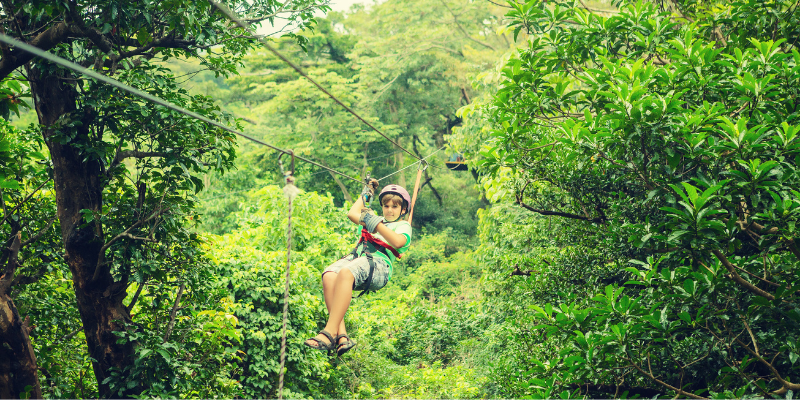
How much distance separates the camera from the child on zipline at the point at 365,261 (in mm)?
3951

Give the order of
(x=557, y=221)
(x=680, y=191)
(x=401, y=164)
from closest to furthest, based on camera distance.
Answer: (x=680, y=191) < (x=557, y=221) < (x=401, y=164)

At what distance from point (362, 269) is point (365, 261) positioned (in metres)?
0.09

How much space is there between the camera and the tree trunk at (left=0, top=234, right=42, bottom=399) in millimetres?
4172

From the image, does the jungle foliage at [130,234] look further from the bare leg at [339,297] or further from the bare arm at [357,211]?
the bare leg at [339,297]

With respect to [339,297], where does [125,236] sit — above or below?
above

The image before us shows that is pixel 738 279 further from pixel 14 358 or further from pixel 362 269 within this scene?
pixel 14 358

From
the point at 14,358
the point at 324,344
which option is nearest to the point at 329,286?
the point at 324,344

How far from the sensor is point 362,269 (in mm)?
4125

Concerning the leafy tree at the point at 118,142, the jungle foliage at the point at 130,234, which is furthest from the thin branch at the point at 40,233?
the leafy tree at the point at 118,142

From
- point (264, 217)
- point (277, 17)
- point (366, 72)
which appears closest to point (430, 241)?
point (366, 72)

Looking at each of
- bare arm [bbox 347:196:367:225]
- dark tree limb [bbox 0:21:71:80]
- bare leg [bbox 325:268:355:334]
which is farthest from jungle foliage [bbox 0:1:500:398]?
bare leg [bbox 325:268:355:334]

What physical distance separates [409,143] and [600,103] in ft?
53.2

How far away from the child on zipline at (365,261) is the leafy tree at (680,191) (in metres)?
0.92

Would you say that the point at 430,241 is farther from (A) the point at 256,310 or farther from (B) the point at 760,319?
(B) the point at 760,319
